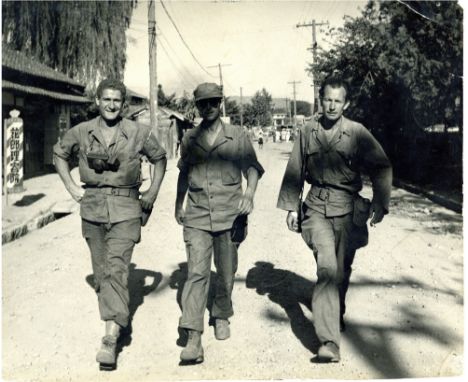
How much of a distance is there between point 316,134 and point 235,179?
0.66m

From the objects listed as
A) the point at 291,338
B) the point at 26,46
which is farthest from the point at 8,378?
the point at 26,46

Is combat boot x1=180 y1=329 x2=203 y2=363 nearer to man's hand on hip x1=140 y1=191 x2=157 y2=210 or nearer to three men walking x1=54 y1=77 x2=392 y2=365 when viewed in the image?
three men walking x1=54 y1=77 x2=392 y2=365

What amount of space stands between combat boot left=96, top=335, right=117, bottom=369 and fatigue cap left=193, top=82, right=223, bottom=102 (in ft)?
5.64

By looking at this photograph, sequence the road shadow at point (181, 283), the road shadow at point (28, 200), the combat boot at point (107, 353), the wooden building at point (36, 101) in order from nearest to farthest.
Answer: the combat boot at point (107, 353) < the road shadow at point (181, 283) < the road shadow at point (28, 200) < the wooden building at point (36, 101)

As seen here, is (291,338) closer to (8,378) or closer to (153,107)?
(8,378)

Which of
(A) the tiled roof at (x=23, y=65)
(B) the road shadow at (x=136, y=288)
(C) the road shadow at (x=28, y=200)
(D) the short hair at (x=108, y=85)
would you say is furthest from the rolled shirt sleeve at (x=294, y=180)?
(A) the tiled roof at (x=23, y=65)

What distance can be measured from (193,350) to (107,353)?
0.54 meters

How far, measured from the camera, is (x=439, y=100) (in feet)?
47.1

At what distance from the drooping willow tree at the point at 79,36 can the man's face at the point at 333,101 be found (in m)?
17.0

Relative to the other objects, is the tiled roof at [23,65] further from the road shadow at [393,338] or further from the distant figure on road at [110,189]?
the road shadow at [393,338]

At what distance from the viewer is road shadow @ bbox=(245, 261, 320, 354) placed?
3822 millimetres

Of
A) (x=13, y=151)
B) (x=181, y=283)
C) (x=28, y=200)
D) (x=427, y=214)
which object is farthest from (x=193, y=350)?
(x=28, y=200)

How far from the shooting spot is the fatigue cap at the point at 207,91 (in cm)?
358

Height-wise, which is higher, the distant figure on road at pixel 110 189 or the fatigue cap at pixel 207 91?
the fatigue cap at pixel 207 91
